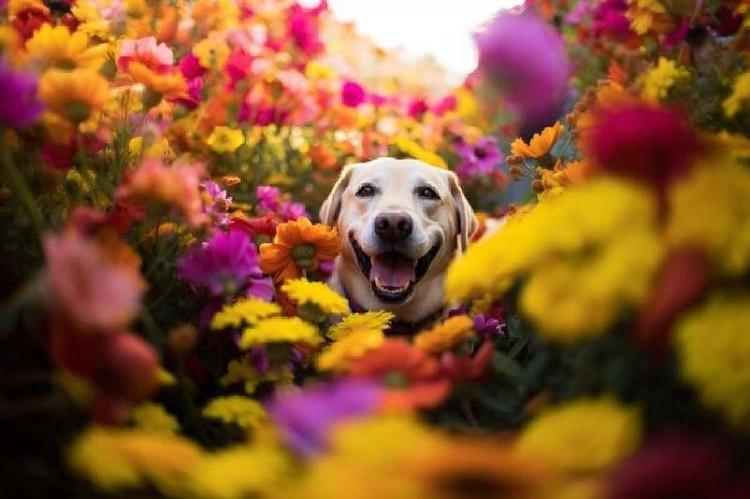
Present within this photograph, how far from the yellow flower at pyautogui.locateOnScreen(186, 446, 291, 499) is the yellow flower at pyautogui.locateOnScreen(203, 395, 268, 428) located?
1.17 ft

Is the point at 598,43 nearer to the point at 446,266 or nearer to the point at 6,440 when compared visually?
the point at 446,266

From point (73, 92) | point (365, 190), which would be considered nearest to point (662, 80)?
point (73, 92)

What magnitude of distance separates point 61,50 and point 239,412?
66 cm

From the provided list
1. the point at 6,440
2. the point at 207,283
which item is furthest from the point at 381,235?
the point at 6,440

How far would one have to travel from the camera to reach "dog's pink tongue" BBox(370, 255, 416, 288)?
8.57 ft

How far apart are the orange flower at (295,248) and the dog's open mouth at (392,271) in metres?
0.78

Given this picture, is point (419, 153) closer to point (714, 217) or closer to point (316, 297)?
point (316, 297)

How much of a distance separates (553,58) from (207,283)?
808 millimetres

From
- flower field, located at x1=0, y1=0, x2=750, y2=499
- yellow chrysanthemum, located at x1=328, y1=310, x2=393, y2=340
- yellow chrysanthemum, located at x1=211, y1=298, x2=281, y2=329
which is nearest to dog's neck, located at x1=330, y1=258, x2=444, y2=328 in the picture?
flower field, located at x1=0, y1=0, x2=750, y2=499

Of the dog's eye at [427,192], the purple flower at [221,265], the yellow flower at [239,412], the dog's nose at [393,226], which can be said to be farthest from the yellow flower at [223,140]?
the yellow flower at [239,412]

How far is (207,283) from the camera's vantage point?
1.39 m

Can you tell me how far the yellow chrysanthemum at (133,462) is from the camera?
80 centimetres

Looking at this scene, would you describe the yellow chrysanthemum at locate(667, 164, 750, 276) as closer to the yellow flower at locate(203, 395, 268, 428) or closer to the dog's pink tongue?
the yellow flower at locate(203, 395, 268, 428)

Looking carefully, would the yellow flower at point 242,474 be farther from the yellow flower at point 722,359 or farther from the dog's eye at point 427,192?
the dog's eye at point 427,192
